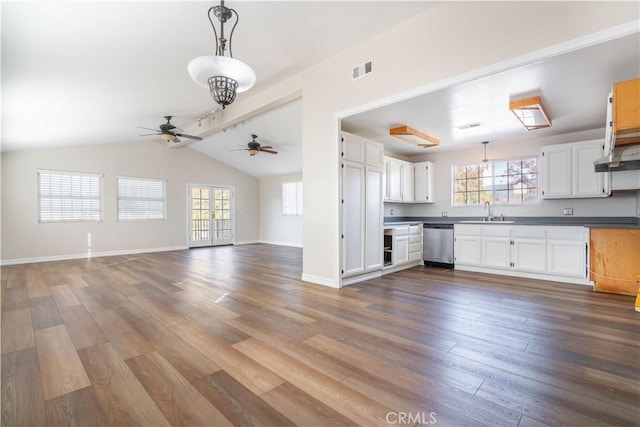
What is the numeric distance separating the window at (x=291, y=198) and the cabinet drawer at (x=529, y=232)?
661 cm

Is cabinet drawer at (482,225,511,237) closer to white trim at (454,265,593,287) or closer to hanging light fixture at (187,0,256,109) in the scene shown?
A: white trim at (454,265,593,287)

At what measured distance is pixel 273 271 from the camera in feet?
17.2

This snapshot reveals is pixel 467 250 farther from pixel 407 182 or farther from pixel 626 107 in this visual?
pixel 626 107

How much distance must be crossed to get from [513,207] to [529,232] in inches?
44.0

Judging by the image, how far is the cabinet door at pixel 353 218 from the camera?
405 centimetres

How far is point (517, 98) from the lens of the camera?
11.3 ft

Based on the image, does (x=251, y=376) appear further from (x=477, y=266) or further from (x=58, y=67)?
(x=477, y=266)

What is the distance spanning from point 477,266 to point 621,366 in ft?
10.7

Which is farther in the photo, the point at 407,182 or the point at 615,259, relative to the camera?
the point at 407,182

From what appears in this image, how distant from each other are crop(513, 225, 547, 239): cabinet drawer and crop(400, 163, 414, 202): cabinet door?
6.98 feet

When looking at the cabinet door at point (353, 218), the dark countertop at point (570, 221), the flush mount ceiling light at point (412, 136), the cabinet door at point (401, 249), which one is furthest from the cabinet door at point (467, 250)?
the cabinet door at point (353, 218)

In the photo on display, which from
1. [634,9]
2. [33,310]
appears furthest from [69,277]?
[634,9]

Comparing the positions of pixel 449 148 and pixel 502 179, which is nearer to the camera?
pixel 502 179

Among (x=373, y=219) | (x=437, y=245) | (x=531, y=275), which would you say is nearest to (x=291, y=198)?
(x=437, y=245)
